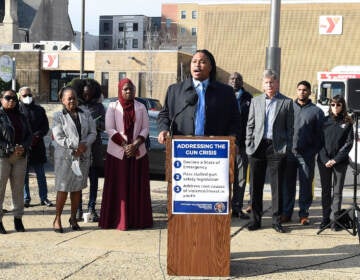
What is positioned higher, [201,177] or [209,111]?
[209,111]

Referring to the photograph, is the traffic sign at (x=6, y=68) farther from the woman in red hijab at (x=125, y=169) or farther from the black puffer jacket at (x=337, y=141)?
the black puffer jacket at (x=337, y=141)

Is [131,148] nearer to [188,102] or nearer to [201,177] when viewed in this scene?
[188,102]

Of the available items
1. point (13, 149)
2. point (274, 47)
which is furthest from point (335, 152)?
point (13, 149)

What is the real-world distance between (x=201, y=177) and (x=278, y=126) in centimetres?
226

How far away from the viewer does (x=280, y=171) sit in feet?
24.8

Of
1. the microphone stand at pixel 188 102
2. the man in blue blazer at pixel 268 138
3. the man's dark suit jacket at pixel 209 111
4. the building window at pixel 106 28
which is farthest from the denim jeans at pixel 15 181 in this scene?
the building window at pixel 106 28

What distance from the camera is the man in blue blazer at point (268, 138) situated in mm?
7418

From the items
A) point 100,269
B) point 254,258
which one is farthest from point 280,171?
point 100,269

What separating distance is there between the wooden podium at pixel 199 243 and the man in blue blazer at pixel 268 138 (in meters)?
2.07

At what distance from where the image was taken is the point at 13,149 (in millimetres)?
7152

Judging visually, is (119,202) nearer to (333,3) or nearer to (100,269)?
(100,269)

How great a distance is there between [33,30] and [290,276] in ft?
228

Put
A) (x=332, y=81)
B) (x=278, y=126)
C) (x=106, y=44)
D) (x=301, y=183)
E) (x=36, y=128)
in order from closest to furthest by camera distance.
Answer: (x=278, y=126) < (x=301, y=183) < (x=36, y=128) < (x=332, y=81) < (x=106, y=44)

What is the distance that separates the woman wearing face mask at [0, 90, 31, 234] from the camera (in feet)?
23.4
